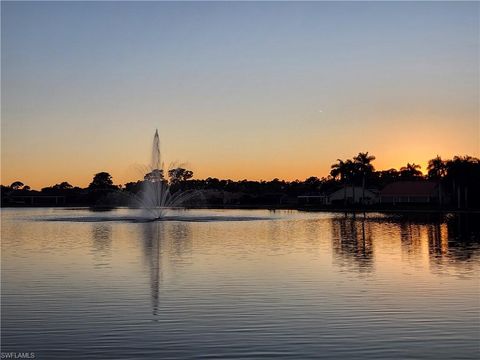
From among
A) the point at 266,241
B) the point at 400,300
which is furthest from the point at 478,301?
the point at 266,241

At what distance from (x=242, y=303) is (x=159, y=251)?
2022 cm

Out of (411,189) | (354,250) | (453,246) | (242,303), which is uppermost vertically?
(411,189)

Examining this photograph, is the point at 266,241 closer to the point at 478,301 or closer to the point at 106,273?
the point at 106,273

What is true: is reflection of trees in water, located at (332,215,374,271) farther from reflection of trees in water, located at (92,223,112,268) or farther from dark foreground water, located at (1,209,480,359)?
reflection of trees in water, located at (92,223,112,268)

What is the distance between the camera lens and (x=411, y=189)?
15150 cm

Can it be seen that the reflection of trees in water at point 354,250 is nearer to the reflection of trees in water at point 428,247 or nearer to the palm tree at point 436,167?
the reflection of trees in water at point 428,247

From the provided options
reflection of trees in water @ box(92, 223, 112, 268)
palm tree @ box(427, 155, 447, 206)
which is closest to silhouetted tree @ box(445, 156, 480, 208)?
palm tree @ box(427, 155, 447, 206)

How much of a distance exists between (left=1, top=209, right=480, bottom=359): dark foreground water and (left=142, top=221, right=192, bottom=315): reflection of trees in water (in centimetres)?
13

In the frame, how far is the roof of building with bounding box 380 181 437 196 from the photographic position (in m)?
149

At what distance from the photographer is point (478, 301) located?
67.2 feet

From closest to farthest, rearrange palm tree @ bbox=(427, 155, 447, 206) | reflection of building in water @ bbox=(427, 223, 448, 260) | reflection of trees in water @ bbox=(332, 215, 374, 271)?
1. reflection of trees in water @ bbox=(332, 215, 374, 271)
2. reflection of building in water @ bbox=(427, 223, 448, 260)
3. palm tree @ bbox=(427, 155, 447, 206)

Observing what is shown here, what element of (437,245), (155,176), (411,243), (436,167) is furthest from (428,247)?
(436,167)

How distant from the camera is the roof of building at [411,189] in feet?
488

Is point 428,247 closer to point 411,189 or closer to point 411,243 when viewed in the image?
point 411,243
